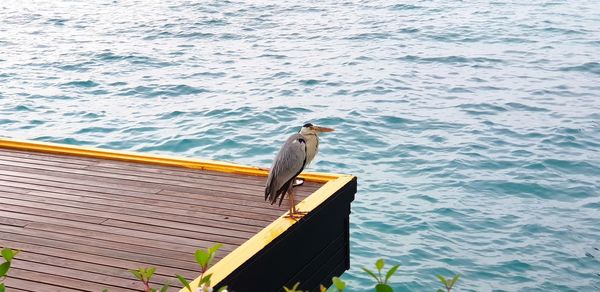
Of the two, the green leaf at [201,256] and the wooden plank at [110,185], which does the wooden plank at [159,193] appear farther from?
the green leaf at [201,256]

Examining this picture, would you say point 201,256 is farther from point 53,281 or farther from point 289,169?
point 289,169

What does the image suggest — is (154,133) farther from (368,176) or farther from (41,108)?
(368,176)

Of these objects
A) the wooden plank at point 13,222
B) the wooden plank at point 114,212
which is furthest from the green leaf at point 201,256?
the wooden plank at point 13,222

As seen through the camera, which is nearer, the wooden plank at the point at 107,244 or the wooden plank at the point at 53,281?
the wooden plank at the point at 53,281

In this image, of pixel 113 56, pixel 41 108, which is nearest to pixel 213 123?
pixel 41 108

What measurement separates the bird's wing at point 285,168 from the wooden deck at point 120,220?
19 cm

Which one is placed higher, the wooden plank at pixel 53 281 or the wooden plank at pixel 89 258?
the wooden plank at pixel 53 281

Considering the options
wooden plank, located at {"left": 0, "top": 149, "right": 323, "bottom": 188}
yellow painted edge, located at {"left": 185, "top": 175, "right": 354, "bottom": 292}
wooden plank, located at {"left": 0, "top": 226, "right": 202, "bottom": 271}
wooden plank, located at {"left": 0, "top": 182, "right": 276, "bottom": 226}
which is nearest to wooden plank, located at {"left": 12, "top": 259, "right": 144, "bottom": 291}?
wooden plank, located at {"left": 0, "top": 226, "right": 202, "bottom": 271}

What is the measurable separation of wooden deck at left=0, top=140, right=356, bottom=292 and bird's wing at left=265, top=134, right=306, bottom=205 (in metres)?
0.19

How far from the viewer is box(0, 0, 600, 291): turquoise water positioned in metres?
6.49

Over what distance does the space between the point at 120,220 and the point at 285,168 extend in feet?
2.91

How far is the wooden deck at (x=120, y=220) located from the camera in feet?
11.8

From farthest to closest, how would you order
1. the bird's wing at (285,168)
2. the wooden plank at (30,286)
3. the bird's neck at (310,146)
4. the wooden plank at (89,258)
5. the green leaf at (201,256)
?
the bird's neck at (310,146)
the bird's wing at (285,168)
the wooden plank at (89,258)
the wooden plank at (30,286)
the green leaf at (201,256)

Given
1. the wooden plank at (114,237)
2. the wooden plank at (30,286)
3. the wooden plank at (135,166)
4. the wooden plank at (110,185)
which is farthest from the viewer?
the wooden plank at (135,166)
